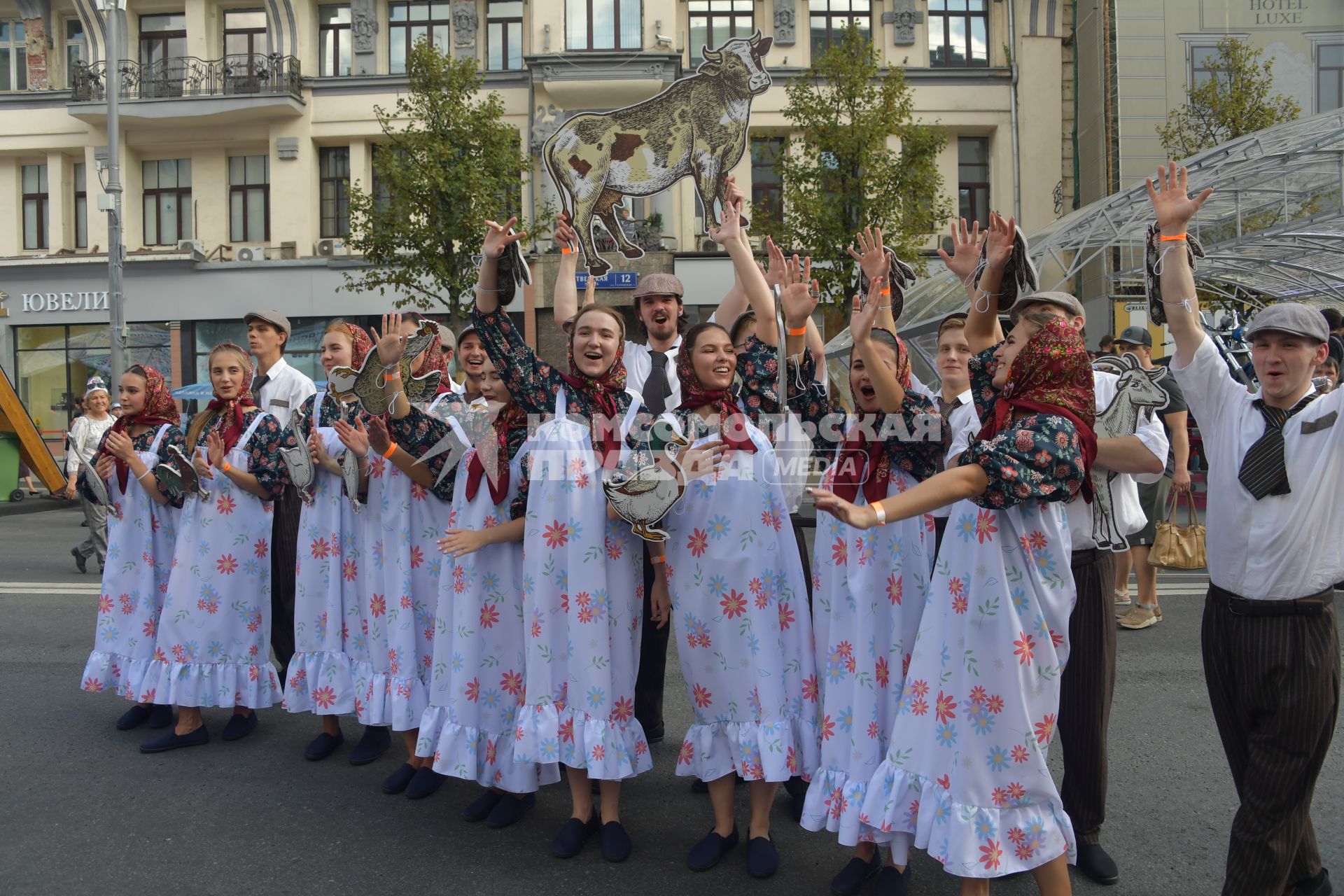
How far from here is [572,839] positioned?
12.5 ft

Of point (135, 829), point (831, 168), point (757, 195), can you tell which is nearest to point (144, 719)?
point (135, 829)

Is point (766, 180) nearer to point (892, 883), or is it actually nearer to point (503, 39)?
point (503, 39)

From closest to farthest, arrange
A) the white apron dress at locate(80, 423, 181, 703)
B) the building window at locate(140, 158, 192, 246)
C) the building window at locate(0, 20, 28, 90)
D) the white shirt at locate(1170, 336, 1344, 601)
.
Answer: the white shirt at locate(1170, 336, 1344, 601), the white apron dress at locate(80, 423, 181, 703), the building window at locate(140, 158, 192, 246), the building window at locate(0, 20, 28, 90)

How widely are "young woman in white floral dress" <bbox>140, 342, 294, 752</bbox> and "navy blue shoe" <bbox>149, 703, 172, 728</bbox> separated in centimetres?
31

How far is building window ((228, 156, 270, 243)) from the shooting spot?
79.4ft

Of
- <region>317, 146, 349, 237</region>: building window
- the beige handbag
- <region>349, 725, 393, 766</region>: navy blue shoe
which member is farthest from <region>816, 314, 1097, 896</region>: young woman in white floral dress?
<region>317, 146, 349, 237</region>: building window

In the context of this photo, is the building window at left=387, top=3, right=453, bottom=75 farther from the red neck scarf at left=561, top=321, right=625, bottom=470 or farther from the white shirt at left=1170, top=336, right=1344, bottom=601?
the white shirt at left=1170, top=336, right=1344, bottom=601

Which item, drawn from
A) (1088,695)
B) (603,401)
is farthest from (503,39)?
(1088,695)

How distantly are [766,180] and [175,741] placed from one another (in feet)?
66.1

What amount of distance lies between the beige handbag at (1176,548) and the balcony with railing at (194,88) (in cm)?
2131

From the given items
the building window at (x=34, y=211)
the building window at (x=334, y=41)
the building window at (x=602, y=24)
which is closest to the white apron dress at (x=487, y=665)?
the building window at (x=602, y=24)

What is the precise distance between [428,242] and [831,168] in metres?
7.37

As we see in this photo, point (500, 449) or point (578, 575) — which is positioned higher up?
point (500, 449)

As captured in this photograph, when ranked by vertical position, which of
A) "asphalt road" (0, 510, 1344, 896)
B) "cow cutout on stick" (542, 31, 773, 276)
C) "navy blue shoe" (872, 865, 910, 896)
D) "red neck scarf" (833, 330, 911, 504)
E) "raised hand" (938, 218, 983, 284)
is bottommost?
"asphalt road" (0, 510, 1344, 896)
